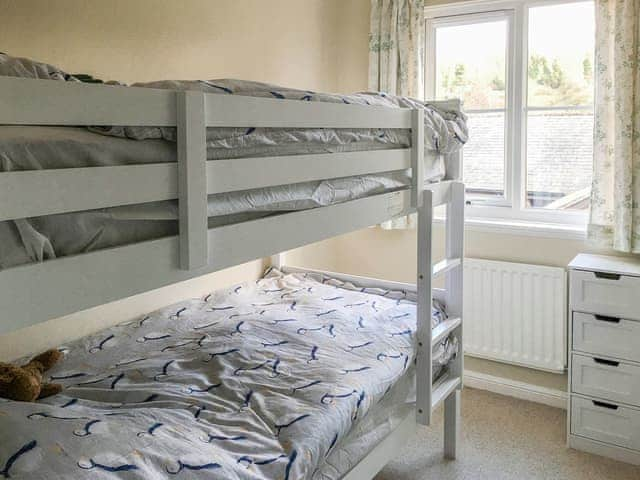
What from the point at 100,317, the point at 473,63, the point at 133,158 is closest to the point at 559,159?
the point at 473,63

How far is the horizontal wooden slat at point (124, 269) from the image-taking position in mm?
932

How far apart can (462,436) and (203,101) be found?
2.22 m

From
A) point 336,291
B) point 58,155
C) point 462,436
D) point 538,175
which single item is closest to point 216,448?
point 58,155

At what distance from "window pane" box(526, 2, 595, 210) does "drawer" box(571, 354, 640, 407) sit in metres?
0.82

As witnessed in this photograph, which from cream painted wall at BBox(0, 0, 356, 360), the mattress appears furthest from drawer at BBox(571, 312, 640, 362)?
cream painted wall at BBox(0, 0, 356, 360)

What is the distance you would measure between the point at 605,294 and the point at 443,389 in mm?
829

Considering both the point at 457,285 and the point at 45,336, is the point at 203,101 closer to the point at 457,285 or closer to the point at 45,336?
the point at 45,336

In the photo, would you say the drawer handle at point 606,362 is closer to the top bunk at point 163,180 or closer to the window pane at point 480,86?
the window pane at point 480,86

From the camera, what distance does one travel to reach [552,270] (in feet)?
9.84

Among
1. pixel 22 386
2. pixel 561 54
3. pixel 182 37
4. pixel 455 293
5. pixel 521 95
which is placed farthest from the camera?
pixel 521 95

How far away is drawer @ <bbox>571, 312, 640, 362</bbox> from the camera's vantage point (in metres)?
2.54

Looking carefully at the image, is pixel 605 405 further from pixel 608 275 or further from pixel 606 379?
pixel 608 275

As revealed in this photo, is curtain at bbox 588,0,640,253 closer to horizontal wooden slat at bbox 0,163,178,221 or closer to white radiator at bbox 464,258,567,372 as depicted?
white radiator at bbox 464,258,567,372

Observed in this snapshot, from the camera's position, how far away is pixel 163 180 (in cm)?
112
